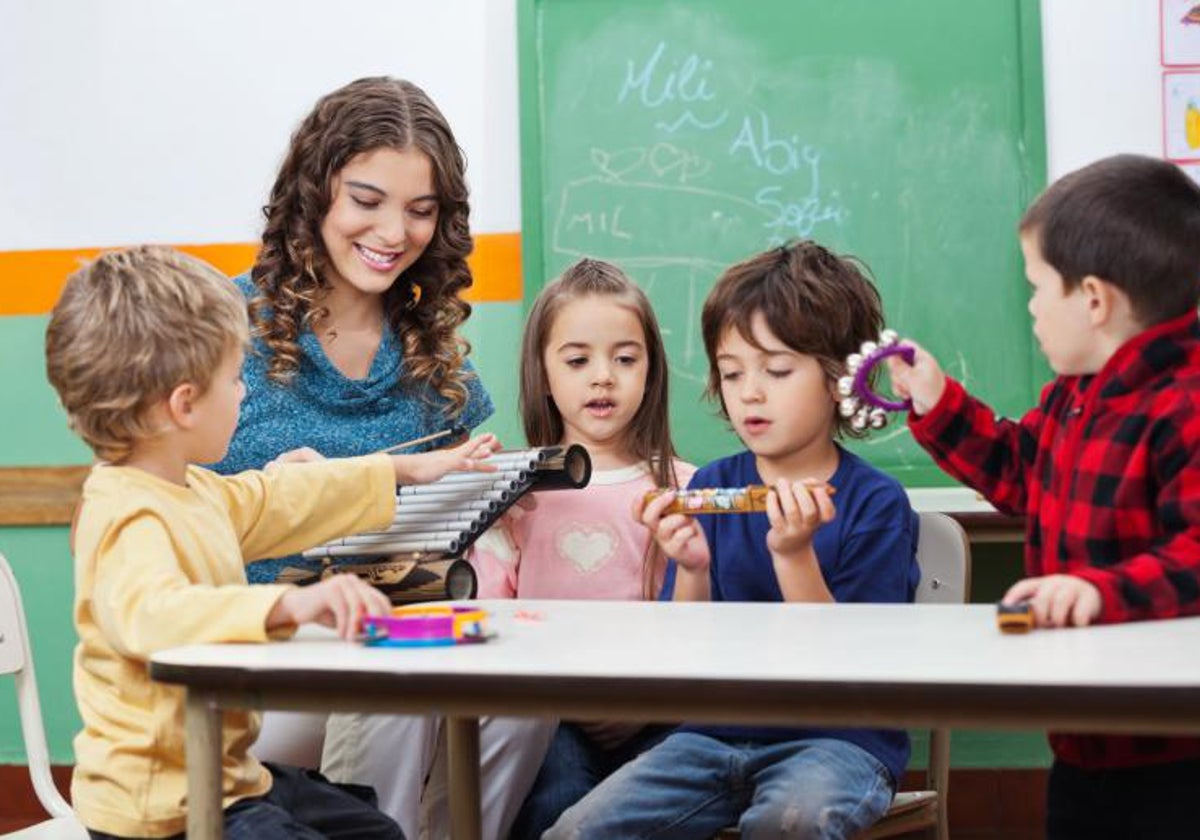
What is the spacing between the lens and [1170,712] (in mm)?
1403

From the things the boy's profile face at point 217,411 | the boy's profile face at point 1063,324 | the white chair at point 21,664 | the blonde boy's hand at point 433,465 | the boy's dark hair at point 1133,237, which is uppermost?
the boy's dark hair at point 1133,237

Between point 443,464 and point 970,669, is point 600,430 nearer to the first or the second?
point 443,464

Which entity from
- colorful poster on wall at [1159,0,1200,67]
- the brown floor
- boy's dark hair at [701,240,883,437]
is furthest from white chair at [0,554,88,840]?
colorful poster on wall at [1159,0,1200,67]

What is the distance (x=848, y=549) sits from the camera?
2416 millimetres

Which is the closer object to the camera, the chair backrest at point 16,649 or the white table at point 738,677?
the white table at point 738,677

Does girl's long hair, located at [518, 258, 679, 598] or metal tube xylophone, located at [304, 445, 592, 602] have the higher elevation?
girl's long hair, located at [518, 258, 679, 598]

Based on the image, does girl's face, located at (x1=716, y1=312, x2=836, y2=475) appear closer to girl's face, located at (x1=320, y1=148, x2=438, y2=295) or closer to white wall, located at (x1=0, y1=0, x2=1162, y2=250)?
girl's face, located at (x1=320, y1=148, x2=438, y2=295)

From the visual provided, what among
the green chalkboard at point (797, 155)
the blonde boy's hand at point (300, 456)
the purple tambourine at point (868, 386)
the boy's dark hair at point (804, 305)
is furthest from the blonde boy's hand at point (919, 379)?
the green chalkboard at point (797, 155)

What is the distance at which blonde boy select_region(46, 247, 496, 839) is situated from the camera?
5.87 feet

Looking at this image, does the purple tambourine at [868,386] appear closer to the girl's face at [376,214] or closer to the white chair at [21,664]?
the girl's face at [376,214]

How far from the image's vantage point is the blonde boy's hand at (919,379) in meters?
2.18

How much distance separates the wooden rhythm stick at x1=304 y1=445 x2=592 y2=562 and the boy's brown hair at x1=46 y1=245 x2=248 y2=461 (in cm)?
46

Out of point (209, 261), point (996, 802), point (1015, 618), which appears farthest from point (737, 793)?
point (209, 261)

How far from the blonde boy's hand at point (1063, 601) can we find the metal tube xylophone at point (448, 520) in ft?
2.74
